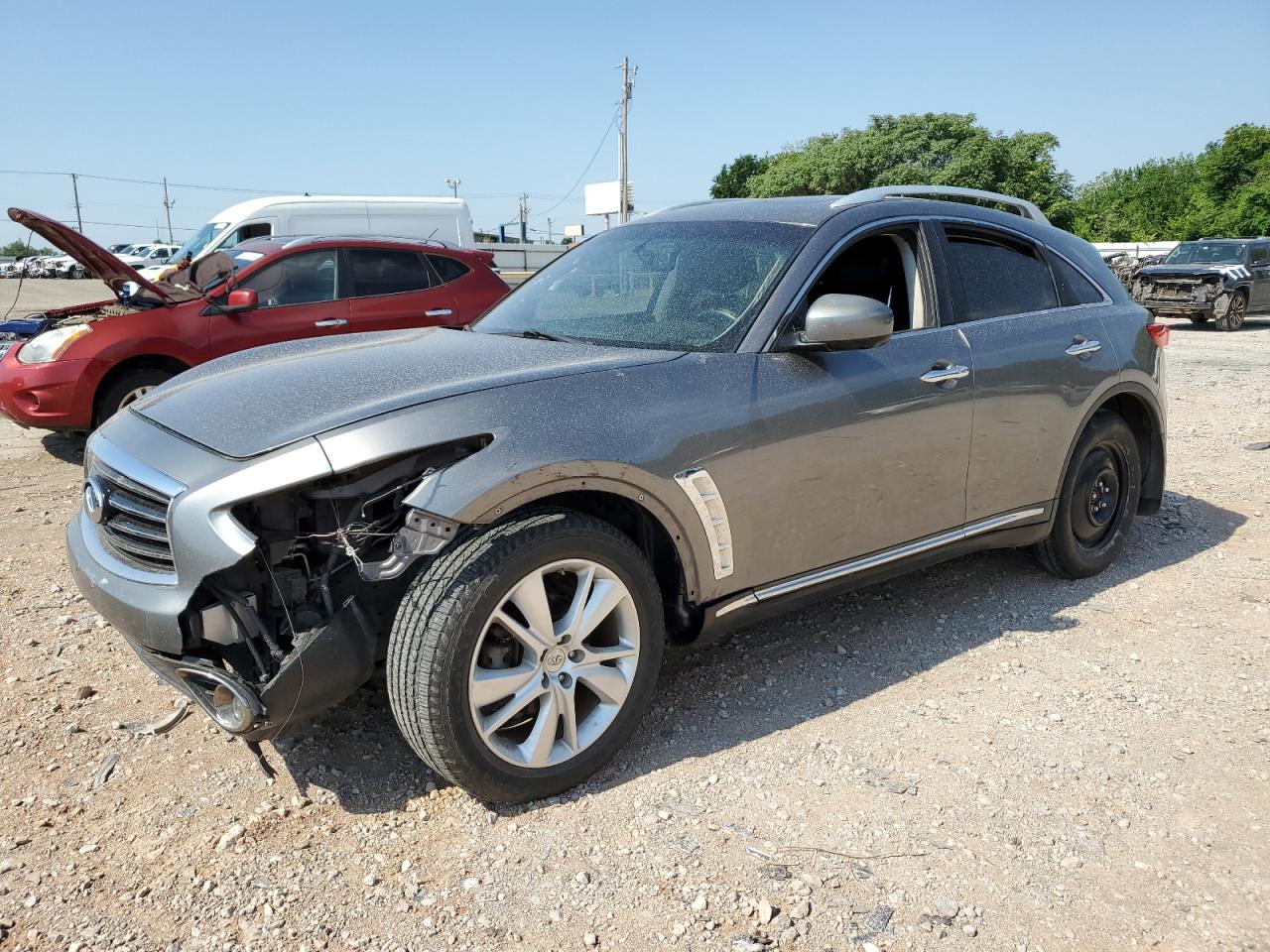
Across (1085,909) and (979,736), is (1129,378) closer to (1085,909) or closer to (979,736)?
(979,736)

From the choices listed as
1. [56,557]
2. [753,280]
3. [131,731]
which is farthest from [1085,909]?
[56,557]

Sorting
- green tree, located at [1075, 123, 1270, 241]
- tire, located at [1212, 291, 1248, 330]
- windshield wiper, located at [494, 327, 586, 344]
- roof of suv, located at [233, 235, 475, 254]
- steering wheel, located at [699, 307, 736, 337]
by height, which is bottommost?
tire, located at [1212, 291, 1248, 330]

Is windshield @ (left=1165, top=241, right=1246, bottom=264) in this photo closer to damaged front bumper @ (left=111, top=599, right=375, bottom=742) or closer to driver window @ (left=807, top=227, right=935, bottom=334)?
driver window @ (left=807, top=227, right=935, bottom=334)

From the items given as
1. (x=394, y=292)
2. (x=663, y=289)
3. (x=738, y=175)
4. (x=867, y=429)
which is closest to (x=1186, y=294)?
(x=394, y=292)

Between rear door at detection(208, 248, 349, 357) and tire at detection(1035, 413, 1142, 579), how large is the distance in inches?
223

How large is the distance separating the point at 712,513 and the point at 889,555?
98 centimetres

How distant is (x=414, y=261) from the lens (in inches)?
332

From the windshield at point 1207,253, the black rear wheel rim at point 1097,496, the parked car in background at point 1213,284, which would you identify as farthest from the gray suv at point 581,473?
the windshield at point 1207,253

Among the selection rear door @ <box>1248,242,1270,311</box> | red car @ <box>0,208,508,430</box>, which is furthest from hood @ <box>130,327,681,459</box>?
rear door @ <box>1248,242,1270,311</box>

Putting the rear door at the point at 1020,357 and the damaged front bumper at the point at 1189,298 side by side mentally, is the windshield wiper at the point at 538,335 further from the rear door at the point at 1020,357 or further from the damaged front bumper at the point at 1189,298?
the damaged front bumper at the point at 1189,298

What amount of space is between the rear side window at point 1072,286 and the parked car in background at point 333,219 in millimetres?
11236

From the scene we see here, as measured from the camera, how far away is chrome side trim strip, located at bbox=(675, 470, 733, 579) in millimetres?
2941

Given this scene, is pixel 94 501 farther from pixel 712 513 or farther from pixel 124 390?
pixel 124 390

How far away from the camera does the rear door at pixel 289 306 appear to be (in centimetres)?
743
